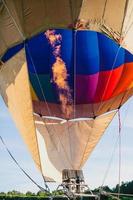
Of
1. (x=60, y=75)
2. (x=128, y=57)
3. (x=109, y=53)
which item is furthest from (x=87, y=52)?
(x=128, y=57)

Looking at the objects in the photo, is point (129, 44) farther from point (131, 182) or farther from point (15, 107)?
point (131, 182)

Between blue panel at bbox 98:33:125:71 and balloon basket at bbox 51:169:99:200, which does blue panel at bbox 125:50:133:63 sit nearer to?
blue panel at bbox 98:33:125:71

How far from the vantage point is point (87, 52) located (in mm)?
14070

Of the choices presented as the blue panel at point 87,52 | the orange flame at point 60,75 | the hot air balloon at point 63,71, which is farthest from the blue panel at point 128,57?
the orange flame at point 60,75

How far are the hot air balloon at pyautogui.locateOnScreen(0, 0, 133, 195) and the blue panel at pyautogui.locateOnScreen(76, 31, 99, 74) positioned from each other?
0.03 m

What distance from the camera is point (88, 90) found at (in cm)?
1452

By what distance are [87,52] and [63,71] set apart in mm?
927

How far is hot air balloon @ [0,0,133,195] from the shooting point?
13.0m

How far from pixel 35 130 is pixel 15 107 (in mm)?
899

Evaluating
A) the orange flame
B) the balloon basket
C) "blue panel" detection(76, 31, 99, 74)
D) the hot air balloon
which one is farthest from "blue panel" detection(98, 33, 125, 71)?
the balloon basket

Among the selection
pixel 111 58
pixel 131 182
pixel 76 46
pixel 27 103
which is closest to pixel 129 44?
pixel 111 58

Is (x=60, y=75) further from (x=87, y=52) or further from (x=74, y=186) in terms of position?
(x=74, y=186)

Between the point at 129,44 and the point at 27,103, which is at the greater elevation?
the point at 129,44

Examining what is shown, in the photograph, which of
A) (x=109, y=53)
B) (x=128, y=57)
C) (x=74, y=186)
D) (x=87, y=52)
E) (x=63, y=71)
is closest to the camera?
(x=74, y=186)
